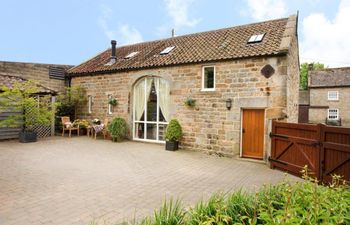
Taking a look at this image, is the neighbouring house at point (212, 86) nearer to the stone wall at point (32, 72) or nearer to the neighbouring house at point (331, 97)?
the stone wall at point (32, 72)

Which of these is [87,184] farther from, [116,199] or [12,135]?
[12,135]

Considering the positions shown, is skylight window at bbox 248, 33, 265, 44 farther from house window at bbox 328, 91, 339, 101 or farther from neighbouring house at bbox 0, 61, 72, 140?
house window at bbox 328, 91, 339, 101

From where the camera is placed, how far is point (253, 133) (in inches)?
395

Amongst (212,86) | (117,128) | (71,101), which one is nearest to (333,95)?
(212,86)

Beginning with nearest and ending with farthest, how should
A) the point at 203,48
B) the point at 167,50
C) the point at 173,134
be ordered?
the point at 173,134 → the point at 203,48 → the point at 167,50

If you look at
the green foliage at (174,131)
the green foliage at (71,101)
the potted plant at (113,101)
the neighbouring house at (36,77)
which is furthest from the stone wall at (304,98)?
the neighbouring house at (36,77)

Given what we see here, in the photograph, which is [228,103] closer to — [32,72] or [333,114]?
[32,72]

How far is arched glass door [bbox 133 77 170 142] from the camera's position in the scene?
41.4 ft

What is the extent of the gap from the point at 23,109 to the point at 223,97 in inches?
400

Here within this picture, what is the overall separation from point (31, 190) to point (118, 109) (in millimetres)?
8748

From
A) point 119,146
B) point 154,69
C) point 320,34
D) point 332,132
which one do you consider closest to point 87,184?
point 119,146

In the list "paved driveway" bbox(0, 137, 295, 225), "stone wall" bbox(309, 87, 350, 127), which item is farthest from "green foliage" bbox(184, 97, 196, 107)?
"stone wall" bbox(309, 87, 350, 127)

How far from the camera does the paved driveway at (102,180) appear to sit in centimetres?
466

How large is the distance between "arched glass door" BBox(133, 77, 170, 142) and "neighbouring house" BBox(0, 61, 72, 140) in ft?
16.9
